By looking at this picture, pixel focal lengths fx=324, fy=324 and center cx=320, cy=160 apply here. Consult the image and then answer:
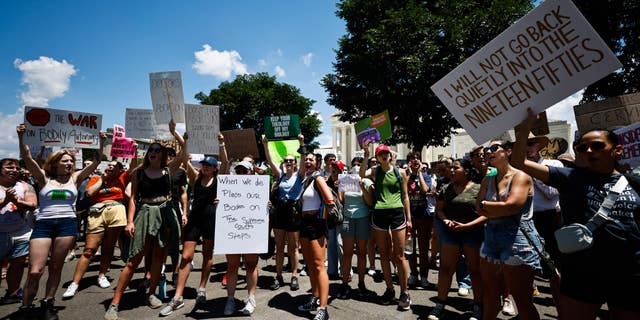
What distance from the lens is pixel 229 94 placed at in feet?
123

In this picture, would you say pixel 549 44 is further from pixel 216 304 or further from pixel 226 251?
pixel 216 304

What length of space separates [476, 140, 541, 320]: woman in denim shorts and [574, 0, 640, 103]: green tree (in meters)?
12.7

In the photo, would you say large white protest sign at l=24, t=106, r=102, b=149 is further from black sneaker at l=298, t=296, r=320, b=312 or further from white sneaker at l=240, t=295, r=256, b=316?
black sneaker at l=298, t=296, r=320, b=312

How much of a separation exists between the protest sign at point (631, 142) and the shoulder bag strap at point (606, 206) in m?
2.10

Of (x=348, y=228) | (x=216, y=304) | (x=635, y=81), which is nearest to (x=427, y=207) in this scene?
(x=348, y=228)

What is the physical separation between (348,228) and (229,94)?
35.5 m

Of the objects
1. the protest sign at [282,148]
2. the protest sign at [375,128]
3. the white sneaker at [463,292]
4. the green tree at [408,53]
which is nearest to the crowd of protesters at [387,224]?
the white sneaker at [463,292]

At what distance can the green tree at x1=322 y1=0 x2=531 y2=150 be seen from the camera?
15.6 metres

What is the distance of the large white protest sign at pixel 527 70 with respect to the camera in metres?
2.31

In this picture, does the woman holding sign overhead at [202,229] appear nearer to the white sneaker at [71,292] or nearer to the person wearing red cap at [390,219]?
the white sneaker at [71,292]

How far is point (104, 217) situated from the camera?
514 cm

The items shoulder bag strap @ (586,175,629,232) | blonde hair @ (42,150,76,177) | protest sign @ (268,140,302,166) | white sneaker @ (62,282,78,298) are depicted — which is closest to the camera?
shoulder bag strap @ (586,175,629,232)

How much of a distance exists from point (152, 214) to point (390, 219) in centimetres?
310

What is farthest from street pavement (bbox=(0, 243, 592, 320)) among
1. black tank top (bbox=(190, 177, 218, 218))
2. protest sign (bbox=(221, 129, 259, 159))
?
protest sign (bbox=(221, 129, 259, 159))
